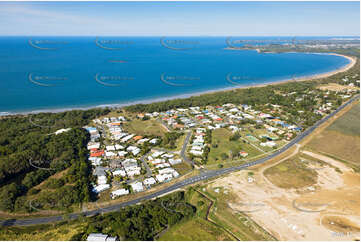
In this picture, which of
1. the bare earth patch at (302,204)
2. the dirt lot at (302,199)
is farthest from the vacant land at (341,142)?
the bare earth patch at (302,204)

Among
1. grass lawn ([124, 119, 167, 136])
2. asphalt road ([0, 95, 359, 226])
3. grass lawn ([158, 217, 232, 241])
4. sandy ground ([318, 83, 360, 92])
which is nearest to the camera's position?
grass lawn ([158, 217, 232, 241])

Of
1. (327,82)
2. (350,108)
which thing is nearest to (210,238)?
(350,108)

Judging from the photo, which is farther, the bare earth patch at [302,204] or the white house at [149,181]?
the white house at [149,181]

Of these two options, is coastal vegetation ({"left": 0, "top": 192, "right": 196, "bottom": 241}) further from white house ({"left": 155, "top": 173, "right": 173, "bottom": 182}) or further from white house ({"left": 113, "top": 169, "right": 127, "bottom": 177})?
white house ({"left": 113, "top": 169, "right": 127, "bottom": 177})

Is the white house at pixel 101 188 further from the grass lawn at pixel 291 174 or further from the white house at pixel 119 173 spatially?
the grass lawn at pixel 291 174

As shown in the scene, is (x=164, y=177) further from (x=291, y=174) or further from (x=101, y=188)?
(x=291, y=174)

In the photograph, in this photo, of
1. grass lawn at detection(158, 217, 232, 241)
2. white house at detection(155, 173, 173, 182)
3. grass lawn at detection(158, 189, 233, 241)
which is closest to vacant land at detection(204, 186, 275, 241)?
grass lawn at detection(158, 189, 233, 241)
